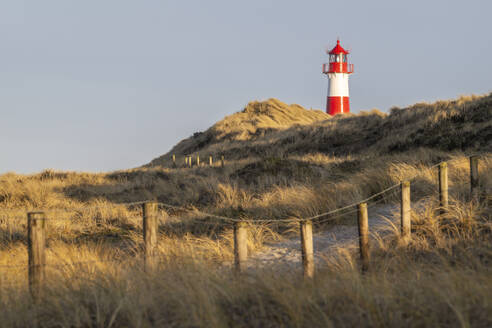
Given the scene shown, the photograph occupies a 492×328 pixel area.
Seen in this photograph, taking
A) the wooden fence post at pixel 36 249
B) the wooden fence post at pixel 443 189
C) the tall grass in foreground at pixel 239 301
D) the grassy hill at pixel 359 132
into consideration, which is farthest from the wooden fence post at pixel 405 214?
the grassy hill at pixel 359 132

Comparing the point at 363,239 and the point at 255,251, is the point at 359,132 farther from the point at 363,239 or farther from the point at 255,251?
the point at 363,239

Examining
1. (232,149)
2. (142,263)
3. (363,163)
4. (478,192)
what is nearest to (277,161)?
(363,163)

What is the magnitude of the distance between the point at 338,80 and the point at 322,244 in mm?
39260

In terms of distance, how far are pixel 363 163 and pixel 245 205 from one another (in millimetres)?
6651

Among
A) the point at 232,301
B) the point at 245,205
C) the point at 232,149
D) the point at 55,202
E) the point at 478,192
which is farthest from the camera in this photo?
the point at 232,149

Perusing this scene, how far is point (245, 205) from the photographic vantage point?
A: 39.1 feet

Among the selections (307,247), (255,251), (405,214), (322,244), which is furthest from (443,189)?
(307,247)

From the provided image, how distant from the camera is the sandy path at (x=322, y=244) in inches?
306

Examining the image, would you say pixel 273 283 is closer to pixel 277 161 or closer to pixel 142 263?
pixel 142 263

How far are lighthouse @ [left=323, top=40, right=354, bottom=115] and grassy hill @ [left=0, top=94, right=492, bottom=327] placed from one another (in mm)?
24617

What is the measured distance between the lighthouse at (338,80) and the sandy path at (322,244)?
37333 mm

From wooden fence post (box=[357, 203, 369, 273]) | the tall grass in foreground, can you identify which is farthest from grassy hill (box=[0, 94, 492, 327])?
wooden fence post (box=[357, 203, 369, 273])

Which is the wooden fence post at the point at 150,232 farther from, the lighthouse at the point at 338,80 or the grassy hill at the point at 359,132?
the lighthouse at the point at 338,80

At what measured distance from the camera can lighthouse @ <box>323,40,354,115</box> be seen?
45938 mm
